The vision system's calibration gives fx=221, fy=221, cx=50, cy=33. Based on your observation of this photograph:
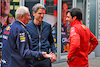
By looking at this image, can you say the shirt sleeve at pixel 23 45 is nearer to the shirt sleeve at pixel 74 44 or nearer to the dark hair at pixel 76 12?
the shirt sleeve at pixel 74 44

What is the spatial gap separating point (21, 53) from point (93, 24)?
9.91 metres

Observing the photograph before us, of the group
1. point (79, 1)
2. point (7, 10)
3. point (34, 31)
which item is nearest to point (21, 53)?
point (34, 31)

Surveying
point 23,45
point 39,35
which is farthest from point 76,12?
point 23,45

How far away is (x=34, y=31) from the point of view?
3.71 meters

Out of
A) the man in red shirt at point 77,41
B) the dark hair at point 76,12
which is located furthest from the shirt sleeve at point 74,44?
the dark hair at point 76,12

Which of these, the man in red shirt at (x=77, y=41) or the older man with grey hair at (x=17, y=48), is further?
the man in red shirt at (x=77, y=41)

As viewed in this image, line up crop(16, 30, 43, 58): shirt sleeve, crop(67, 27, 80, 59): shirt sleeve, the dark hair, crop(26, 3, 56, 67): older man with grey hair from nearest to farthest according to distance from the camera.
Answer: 1. crop(16, 30, 43, 58): shirt sleeve
2. crop(67, 27, 80, 59): shirt sleeve
3. the dark hair
4. crop(26, 3, 56, 67): older man with grey hair

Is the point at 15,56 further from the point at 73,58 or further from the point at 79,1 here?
the point at 79,1

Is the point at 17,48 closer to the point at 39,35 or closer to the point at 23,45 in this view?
the point at 23,45

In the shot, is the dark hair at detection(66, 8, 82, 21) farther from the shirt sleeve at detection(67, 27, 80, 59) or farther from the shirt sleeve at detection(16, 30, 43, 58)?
the shirt sleeve at detection(16, 30, 43, 58)

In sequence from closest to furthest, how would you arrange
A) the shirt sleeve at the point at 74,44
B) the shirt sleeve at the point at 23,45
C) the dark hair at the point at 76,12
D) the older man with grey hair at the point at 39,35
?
the shirt sleeve at the point at 23,45 < the shirt sleeve at the point at 74,44 < the dark hair at the point at 76,12 < the older man with grey hair at the point at 39,35

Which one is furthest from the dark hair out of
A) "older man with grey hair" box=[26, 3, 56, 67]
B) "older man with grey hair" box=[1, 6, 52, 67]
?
"older man with grey hair" box=[1, 6, 52, 67]

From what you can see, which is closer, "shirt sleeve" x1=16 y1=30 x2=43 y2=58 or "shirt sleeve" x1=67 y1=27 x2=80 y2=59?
"shirt sleeve" x1=16 y1=30 x2=43 y2=58

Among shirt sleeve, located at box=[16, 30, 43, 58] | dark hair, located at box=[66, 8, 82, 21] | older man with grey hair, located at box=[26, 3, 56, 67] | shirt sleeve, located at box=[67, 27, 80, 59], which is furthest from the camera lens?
older man with grey hair, located at box=[26, 3, 56, 67]
